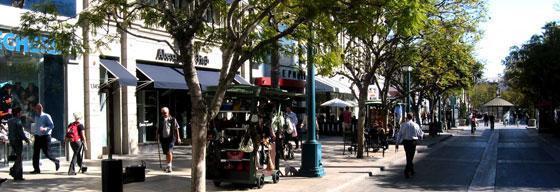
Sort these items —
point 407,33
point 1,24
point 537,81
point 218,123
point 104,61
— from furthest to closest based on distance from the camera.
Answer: point 537,81
point 104,61
point 1,24
point 218,123
point 407,33

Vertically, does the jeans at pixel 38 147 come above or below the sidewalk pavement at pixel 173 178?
above

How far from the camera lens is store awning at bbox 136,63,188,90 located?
63.9ft

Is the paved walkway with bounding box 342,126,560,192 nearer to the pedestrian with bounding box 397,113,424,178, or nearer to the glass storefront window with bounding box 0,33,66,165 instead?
the pedestrian with bounding box 397,113,424,178

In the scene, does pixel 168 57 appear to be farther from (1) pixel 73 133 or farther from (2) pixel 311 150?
(2) pixel 311 150

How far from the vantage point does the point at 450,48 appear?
884 inches

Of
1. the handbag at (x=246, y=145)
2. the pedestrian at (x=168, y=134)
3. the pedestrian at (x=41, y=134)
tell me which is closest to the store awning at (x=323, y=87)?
the pedestrian at (x=168, y=134)

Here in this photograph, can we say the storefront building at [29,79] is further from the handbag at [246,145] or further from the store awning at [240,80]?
the store awning at [240,80]

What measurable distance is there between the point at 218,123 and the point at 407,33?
14.1ft

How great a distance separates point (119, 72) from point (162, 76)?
2.45 meters

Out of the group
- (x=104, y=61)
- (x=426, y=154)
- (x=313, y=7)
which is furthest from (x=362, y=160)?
A: (x=313, y=7)

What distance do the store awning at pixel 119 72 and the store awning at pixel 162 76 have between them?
126 centimetres

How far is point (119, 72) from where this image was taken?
17.9 metres

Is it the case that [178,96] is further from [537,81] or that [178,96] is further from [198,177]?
[537,81]

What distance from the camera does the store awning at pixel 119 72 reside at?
17.5 m
